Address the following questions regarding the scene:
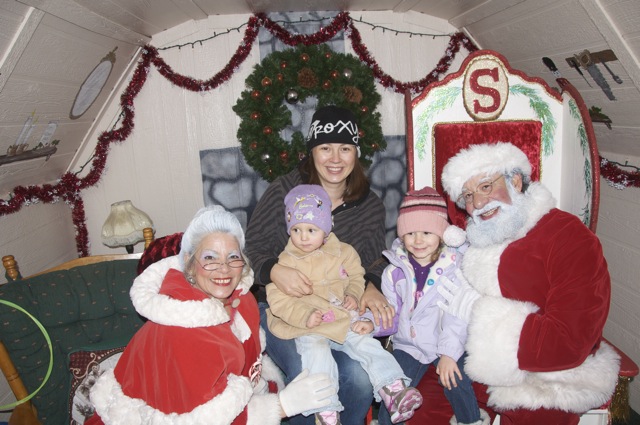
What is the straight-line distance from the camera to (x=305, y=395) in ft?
5.63

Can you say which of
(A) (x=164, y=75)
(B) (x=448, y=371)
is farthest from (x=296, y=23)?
(B) (x=448, y=371)

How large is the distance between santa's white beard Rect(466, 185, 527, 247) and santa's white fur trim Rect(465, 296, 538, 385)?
10.1 inches

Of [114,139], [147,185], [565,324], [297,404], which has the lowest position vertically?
[297,404]

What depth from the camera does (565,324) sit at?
5.51 ft

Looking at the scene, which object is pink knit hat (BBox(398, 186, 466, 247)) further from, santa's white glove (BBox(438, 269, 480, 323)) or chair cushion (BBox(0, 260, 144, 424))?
chair cushion (BBox(0, 260, 144, 424))

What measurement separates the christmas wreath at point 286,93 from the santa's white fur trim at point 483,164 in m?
1.82

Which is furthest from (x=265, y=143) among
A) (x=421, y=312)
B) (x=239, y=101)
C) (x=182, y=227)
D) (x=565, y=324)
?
(x=565, y=324)

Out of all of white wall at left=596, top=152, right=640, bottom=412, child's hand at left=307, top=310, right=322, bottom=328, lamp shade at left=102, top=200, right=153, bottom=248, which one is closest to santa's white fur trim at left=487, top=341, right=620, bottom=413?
child's hand at left=307, top=310, right=322, bottom=328

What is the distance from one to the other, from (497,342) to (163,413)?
1.27m

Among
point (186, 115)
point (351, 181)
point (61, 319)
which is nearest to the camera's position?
point (61, 319)

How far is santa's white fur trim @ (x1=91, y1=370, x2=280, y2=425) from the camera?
1416 millimetres

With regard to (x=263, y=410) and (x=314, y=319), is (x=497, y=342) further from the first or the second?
(x=263, y=410)

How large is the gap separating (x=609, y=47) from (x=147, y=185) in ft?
11.8

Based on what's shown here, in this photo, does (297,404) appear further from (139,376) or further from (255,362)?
(139,376)
